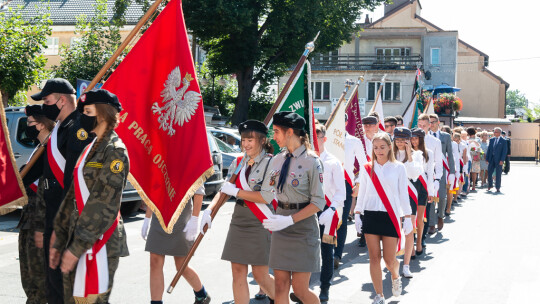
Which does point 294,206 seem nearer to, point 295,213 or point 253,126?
point 295,213

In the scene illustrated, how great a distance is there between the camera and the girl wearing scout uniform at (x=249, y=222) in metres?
5.30

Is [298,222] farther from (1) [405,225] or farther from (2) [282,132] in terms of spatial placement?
(1) [405,225]

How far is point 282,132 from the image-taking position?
16.6ft

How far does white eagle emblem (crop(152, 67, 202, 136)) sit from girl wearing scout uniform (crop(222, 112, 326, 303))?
785 mm

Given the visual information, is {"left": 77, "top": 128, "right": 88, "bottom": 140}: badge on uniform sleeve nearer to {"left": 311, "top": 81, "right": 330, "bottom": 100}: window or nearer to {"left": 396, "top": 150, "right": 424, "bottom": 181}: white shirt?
{"left": 396, "top": 150, "right": 424, "bottom": 181}: white shirt

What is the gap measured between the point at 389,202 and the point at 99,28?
22258 millimetres

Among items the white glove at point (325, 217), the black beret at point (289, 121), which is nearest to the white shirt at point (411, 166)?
the white glove at point (325, 217)

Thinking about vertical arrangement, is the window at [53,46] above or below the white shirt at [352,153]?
above

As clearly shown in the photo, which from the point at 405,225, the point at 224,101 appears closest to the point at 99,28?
the point at 224,101

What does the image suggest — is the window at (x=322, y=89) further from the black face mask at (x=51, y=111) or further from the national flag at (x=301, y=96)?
the black face mask at (x=51, y=111)

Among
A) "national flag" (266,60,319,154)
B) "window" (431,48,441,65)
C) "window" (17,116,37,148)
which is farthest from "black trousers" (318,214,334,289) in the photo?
"window" (431,48,441,65)

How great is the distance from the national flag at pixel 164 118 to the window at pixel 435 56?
48.9m

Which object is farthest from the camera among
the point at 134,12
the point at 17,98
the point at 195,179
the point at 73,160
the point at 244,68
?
the point at 134,12


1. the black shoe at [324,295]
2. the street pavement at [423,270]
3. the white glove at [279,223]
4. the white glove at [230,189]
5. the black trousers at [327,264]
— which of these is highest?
the white glove at [230,189]
